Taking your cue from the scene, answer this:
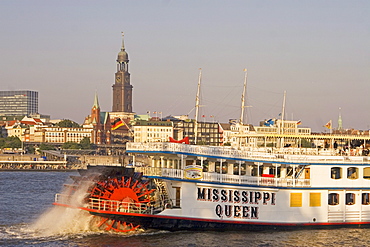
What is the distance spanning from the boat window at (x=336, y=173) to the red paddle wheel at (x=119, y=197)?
31.0 feet

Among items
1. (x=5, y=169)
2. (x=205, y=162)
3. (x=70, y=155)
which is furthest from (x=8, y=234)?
(x=70, y=155)

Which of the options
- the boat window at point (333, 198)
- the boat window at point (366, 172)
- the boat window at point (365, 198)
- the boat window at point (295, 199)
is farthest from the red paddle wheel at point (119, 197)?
the boat window at point (366, 172)

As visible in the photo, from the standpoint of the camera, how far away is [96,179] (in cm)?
3628

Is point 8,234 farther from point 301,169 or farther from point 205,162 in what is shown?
point 301,169

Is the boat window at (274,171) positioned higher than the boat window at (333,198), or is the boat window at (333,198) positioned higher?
the boat window at (274,171)

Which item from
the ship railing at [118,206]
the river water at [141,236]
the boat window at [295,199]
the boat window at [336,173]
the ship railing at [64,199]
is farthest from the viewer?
the boat window at [336,173]

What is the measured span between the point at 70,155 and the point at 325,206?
126m

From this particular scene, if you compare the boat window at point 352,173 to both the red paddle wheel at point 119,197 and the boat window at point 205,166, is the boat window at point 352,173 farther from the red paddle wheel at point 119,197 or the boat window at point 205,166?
the red paddle wheel at point 119,197

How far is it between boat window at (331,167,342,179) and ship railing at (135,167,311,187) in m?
1.47

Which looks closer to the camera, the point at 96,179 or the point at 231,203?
the point at 231,203

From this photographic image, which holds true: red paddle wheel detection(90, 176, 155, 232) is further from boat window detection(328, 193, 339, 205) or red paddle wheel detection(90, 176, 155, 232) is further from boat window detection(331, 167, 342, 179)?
boat window detection(331, 167, 342, 179)

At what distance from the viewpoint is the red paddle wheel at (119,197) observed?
33.3 m

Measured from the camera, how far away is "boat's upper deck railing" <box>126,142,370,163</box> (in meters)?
33.7

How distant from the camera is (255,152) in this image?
3506cm
